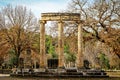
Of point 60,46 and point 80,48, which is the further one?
point 80,48

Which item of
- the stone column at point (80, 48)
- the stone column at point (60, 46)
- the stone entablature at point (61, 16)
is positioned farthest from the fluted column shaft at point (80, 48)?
the stone column at point (60, 46)

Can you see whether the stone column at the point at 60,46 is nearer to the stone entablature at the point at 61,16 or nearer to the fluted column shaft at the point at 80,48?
the stone entablature at the point at 61,16

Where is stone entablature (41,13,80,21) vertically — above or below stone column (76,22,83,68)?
above

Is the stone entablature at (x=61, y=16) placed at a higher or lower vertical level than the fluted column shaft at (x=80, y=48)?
higher

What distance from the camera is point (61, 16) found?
50.6 metres

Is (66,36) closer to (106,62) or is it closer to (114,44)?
(114,44)

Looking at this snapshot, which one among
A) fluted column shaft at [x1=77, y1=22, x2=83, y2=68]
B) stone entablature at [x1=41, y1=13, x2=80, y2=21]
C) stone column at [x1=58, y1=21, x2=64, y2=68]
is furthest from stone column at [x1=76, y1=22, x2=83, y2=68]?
stone column at [x1=58, y1=21, x2=64, y2=68]

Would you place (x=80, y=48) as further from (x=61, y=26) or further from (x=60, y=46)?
(x=61, y=26)

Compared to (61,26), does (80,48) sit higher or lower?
lower

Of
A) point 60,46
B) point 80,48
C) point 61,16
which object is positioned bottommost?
point 80,48

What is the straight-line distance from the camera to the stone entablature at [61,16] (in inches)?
1976

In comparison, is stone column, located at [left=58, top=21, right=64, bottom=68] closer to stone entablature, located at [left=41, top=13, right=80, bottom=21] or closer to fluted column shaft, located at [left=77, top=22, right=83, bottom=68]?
stone entablature, located at [left=41, top=13, right=80, bottom=21]

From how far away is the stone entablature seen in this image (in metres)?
50.2

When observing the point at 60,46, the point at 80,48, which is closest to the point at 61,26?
the point at 60,46
